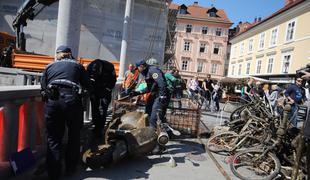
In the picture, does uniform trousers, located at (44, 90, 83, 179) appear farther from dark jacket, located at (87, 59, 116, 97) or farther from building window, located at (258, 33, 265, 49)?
building window, located at (258, 33, 265, 49)

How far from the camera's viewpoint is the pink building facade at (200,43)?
168 feet

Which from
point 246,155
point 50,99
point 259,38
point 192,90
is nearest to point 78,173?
point 50,99

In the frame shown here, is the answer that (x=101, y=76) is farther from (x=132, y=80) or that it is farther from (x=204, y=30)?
(x=204, y=30)

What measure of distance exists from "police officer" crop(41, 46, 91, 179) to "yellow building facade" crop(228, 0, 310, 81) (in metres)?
23.1

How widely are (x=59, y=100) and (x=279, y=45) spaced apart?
1126 inches

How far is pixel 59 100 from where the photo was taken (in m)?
3.38

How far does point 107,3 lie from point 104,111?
20.3m

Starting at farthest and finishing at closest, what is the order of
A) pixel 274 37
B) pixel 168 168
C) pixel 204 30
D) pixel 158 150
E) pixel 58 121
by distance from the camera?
Result: pixel 204 30 → pixel 274 37 → pixel 158 150 → pixel 168 168 → pixel 58 121

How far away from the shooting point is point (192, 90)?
13.0 m

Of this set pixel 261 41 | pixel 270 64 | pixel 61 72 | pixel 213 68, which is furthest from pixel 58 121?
pixel 213 68

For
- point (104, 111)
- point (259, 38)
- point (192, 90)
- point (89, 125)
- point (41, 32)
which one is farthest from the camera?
point (259, 38)

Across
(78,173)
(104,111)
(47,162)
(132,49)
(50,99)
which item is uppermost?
(132,49)

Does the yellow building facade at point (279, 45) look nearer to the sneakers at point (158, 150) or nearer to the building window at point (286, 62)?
the building window at point (286, 62)

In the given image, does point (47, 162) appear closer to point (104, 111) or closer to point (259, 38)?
point (104, 111)
